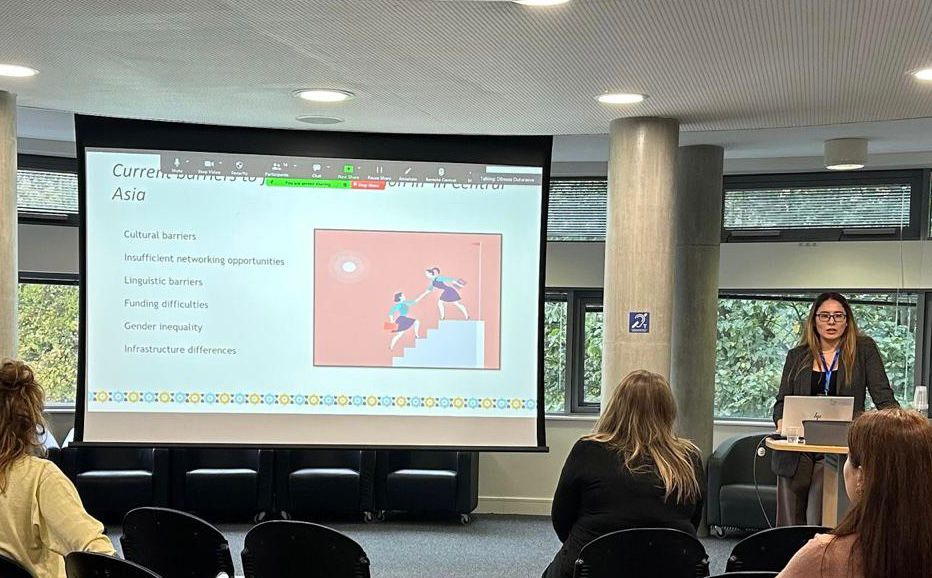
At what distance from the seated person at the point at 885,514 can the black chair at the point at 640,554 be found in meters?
1.16

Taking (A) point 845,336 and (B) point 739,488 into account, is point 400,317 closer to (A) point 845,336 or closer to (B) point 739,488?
(A) point 845,336

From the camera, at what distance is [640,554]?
324 cm

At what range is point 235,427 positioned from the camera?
5559mm

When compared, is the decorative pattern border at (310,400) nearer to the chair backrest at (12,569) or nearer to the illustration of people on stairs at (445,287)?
the illustration of people on stairs at (445,287)

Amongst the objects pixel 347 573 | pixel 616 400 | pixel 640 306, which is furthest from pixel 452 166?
pixel 347 573

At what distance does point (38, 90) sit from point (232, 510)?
3.85m

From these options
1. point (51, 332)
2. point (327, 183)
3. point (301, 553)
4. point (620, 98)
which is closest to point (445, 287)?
point (327, 183)

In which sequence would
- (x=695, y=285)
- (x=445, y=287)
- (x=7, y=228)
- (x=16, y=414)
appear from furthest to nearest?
(x=695, y=285), (x=445, y=287), (x=7, y=228), (x=16, y=414)

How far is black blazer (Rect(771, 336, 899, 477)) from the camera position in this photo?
496 centimetres

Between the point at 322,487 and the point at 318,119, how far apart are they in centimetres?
333

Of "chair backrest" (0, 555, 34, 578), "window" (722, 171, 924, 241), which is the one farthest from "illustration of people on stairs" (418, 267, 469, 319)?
"window" (722, 171, 924, 241)

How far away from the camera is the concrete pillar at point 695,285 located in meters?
7.65

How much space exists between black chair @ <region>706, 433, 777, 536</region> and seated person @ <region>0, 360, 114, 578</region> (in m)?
5.49

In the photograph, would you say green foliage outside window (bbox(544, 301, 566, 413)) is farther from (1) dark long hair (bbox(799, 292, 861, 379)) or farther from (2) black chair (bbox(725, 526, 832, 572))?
(2) black chair (bbox(725, 526, 832, 572))
